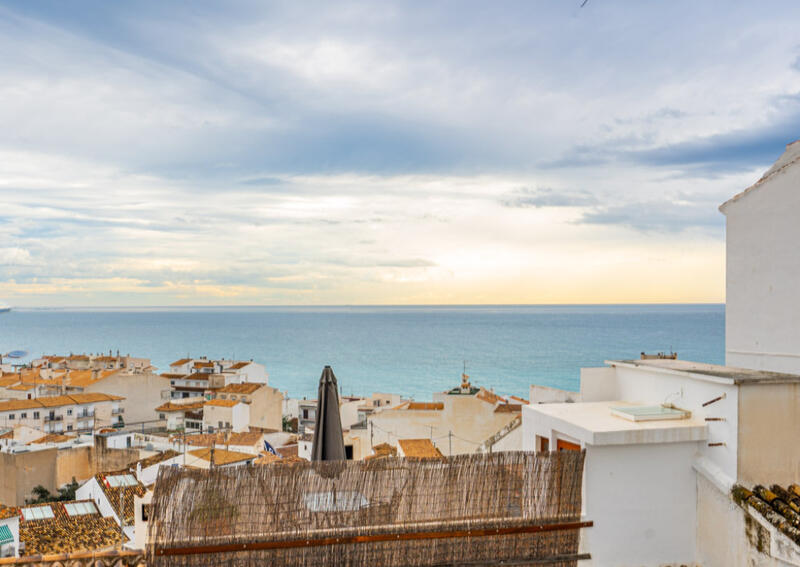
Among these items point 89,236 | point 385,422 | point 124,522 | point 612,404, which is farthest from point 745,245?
point 89,236

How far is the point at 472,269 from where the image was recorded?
71.8 metres

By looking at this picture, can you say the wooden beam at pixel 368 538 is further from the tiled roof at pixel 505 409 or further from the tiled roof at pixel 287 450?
the tiled roof at pixel 287 450

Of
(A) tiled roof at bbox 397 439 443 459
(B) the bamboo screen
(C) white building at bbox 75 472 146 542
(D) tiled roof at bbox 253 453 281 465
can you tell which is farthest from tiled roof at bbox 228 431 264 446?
(B) the bamboo screen

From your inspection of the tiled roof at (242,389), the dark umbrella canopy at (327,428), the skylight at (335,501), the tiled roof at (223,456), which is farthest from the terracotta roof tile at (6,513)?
the tiled roof at (242,389)

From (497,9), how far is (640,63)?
6.07 meters

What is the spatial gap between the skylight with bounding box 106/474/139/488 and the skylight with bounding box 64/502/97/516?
915 millimetres

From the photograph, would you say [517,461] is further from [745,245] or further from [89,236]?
[89,236]

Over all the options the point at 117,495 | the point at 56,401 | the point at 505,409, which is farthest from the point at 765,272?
the point at 56,401

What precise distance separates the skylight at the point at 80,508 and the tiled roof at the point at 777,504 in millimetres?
20699

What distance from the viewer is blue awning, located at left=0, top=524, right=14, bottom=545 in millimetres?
14165

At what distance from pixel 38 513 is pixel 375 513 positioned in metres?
19.0

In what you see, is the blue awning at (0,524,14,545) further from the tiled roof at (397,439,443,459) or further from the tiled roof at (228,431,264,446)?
the tiled roof at (228,431,264,446)

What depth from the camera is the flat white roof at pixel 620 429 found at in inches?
188

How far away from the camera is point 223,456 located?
77.0 ft
